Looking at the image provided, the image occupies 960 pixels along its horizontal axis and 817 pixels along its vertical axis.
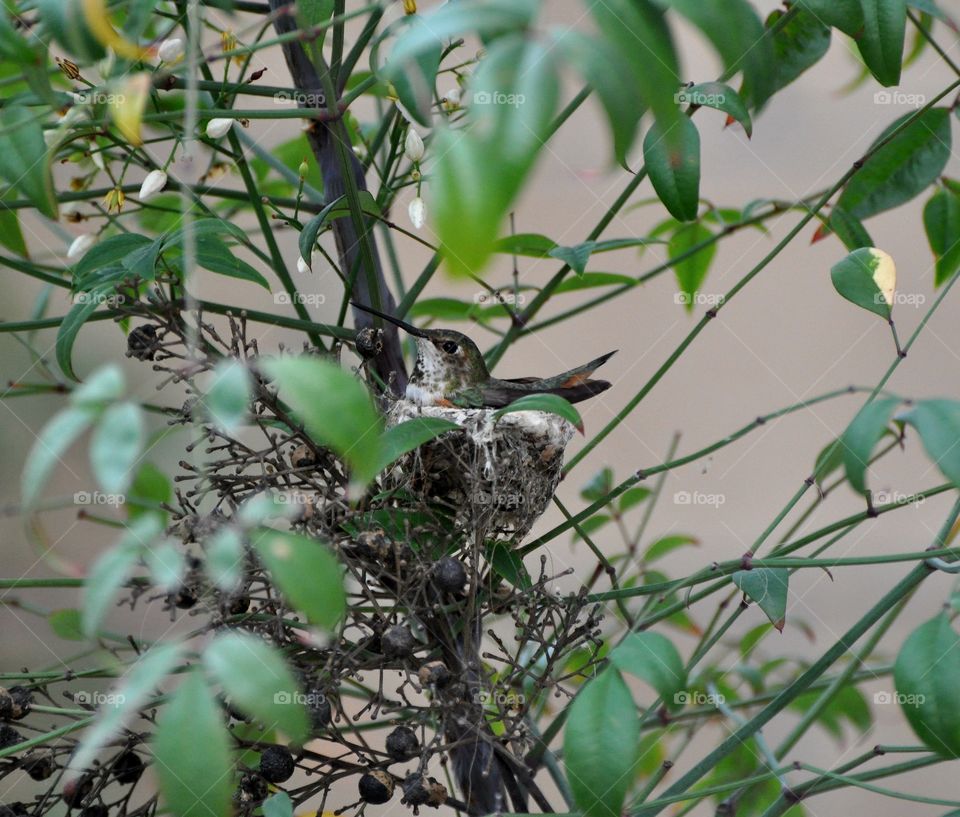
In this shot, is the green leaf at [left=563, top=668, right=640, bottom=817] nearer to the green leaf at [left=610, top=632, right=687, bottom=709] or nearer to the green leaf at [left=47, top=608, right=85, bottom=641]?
the green leaf at [left=610, top=632, right=687, bottom=709]

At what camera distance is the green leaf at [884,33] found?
23.7 inches

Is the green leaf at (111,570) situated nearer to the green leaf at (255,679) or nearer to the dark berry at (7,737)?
the green leaf at (255,679)

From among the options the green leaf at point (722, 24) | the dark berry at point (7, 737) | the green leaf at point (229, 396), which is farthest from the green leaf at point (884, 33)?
the dark berry at point (7, 737)

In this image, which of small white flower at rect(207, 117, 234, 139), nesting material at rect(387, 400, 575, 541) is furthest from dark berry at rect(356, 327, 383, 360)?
small white flower at rect(207, 117, 234, 139)

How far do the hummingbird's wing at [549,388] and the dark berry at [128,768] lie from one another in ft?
1.42

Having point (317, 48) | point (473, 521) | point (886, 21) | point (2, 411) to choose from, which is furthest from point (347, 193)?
point (2, 411)

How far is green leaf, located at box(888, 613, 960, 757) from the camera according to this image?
501 mm

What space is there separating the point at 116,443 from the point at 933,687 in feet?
1.33

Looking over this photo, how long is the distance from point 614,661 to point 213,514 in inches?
9.2

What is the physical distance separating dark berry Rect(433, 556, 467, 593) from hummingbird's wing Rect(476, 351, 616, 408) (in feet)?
0.99

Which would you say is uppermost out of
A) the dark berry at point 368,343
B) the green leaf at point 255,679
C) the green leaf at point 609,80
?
the green leaf at point 609,80

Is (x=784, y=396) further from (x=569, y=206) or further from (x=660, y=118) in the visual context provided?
(x=660, y=118)

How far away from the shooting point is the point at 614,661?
0.50m

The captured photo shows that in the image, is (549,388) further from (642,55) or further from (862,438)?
(642,55)
